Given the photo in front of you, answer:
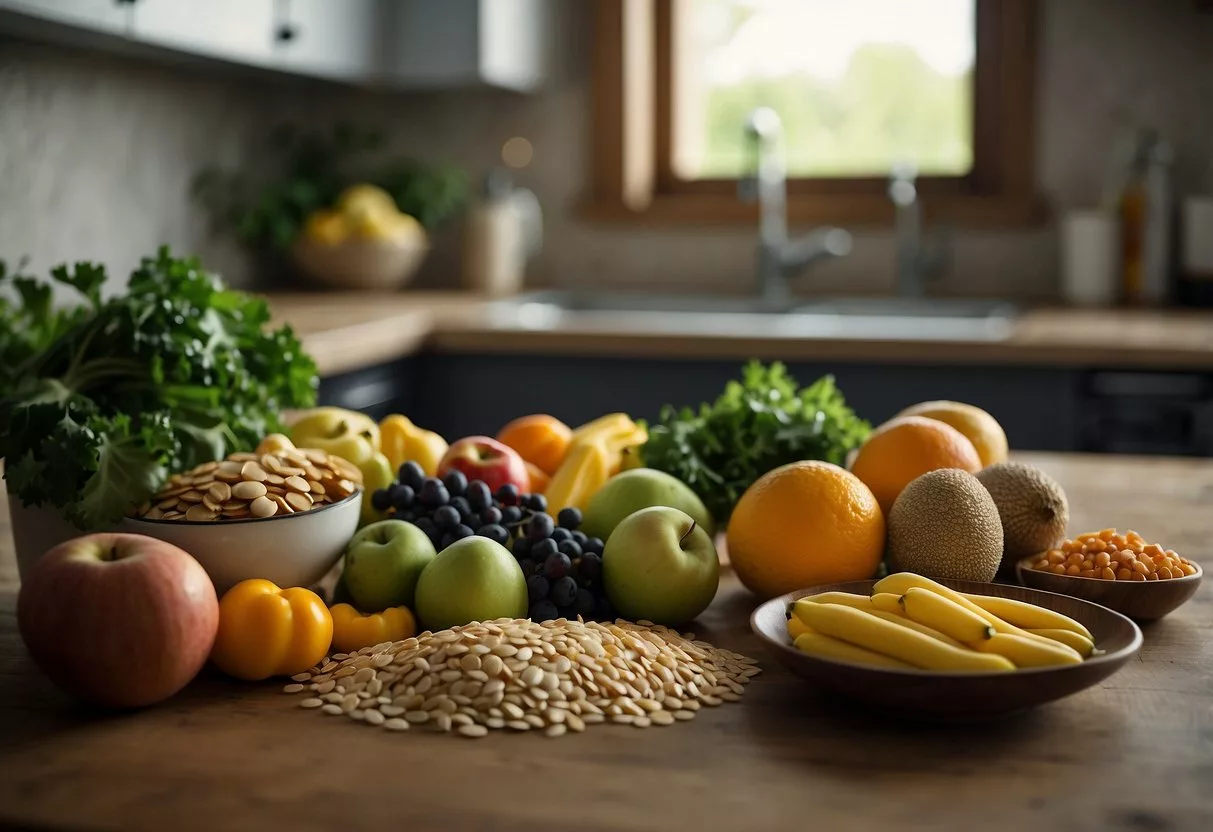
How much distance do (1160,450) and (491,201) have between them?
187 centimetres

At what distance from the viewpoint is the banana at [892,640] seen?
0.91 meters

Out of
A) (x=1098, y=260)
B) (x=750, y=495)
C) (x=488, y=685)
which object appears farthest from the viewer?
(x=1098, y=260)

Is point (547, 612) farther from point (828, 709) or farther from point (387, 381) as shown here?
point (387, 381)

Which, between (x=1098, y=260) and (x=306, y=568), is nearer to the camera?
(x=306, y=568)

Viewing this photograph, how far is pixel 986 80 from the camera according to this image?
11.7ft

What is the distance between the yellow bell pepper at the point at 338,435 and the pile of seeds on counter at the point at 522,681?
12.4 inches

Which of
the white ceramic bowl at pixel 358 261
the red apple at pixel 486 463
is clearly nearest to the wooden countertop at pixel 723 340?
the white ceramic bowl at pixel 358 261

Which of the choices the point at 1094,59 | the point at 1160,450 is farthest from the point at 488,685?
the point at 1094,59

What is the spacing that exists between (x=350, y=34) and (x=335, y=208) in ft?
1.80

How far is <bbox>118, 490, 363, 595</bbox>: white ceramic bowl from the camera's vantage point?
3.51 feet

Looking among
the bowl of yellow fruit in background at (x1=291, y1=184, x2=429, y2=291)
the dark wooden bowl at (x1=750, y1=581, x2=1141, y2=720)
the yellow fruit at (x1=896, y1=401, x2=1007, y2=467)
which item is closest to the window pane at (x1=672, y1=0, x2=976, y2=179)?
the bowl of yellow fruit in background at (x1=291, y1=184, x2=429, y2=291)

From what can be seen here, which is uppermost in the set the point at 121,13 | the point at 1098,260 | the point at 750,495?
the point at 121,13

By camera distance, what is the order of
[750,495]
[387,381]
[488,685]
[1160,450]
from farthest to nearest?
1. [387,381]
2. [1160,450]
3. [750,495]
4. [488,685]

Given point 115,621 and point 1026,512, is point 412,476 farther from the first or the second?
point 1026,512
